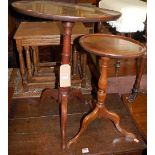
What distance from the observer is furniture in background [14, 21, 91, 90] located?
6.47 feet

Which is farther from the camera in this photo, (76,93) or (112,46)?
(76,93)

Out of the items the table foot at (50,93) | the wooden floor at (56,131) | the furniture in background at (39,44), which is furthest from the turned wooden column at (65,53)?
the furniture in background at (39,44)

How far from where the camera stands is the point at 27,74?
7.34 feet

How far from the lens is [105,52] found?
136 cm

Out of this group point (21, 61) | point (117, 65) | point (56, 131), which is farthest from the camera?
point (117, 65)

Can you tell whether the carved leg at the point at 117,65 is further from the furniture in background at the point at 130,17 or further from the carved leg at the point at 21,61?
the carved leg at the point at 21,61

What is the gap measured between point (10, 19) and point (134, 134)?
75.4 inches

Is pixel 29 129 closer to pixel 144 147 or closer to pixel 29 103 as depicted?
pixel 29 103

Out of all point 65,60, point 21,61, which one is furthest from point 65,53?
point 21,61

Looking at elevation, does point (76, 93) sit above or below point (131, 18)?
below

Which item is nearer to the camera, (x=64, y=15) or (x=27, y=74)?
(x=64, y=15)

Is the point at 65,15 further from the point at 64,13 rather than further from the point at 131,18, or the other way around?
the point at 131,18

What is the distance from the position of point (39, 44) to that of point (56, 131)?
714 mm
